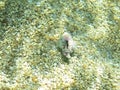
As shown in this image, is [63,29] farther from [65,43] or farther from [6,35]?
[6,35]

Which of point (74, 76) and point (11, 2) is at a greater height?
point (11, 2)

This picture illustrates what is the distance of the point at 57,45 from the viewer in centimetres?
1533

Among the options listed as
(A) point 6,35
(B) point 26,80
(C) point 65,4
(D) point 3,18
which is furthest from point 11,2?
(B) point 26,80

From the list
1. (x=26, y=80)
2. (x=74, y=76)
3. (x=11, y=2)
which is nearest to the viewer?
(x=26, y=80)

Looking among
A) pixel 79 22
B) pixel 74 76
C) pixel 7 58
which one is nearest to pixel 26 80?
pixel 7 58

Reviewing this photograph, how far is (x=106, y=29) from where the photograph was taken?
57.2 feet

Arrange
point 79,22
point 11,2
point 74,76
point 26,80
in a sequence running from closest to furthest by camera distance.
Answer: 1. point 26,80
2. point 74,76
3. point 11,2
4. point 79,22

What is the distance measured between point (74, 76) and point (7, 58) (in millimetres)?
3475

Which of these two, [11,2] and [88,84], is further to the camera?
[11,2]

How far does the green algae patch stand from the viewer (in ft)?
46.4

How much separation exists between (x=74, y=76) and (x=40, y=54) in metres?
2.07

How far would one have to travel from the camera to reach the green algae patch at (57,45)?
14.1 m

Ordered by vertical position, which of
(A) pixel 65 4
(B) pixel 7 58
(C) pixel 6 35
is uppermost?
(A) pixel 65 4

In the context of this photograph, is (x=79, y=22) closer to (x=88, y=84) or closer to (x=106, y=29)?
(x=106, y=29)
